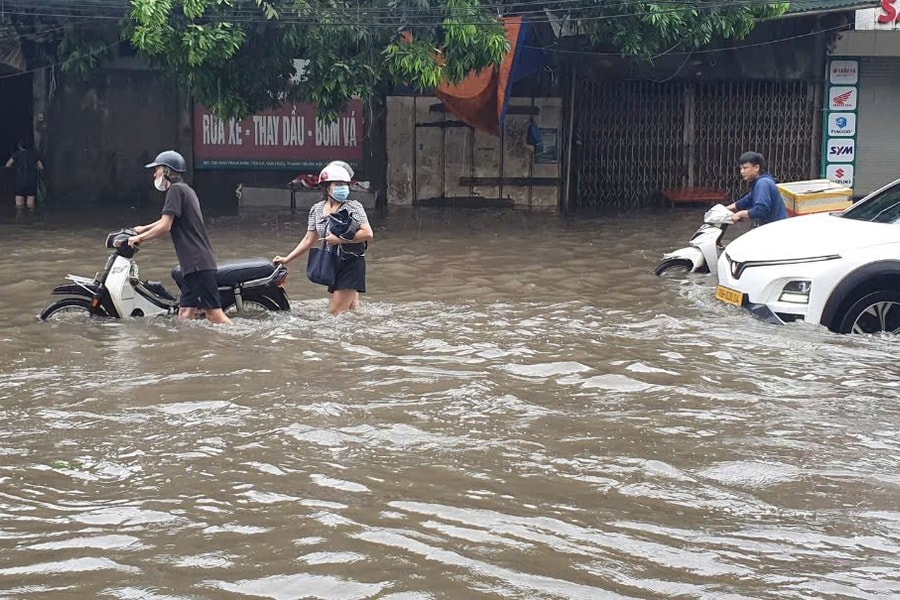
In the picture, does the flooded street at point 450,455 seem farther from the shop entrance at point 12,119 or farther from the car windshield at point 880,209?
the shop entrance at point 12,119

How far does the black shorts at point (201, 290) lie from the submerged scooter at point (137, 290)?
0.12m

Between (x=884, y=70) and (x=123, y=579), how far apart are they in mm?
18578

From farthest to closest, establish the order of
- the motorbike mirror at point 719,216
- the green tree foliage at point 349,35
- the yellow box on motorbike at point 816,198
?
the green tree foliage at point 349,35 → the yellow box on motorbike at point 816,198 → the motorbike mirror at point 719,216

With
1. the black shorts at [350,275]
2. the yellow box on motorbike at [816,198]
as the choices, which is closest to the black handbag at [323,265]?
the black shorts at [350,275]

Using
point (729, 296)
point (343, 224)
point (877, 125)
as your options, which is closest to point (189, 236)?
point (343, 224)

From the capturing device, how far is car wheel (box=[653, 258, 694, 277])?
11211 millimetres

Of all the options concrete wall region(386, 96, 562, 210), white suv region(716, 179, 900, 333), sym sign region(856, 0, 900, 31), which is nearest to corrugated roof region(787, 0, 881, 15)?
sym sign region(856, 0, 900, 31)

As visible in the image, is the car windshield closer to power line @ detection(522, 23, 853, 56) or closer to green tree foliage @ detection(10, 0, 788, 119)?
green tree foliage @ detection(10, 0, 788, 119)

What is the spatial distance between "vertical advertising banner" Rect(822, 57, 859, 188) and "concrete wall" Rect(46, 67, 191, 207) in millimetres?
10737

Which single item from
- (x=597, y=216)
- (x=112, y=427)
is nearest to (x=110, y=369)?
(x=112, y=427)

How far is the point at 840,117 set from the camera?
1938 cm

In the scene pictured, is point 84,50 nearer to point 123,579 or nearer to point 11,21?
point 11,21

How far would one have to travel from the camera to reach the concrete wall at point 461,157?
18.8 meters

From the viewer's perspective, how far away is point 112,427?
5.91m
